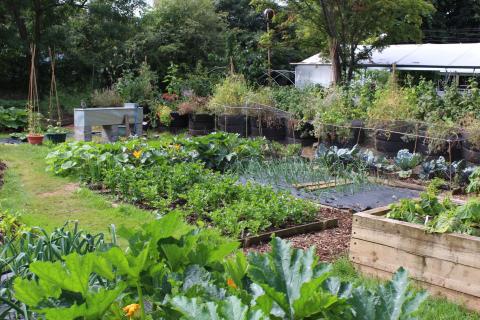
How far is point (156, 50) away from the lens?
1831 cm

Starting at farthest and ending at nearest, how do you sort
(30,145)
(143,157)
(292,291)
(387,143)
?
(30,145) < (387,143) < (143,157) < (292,291)

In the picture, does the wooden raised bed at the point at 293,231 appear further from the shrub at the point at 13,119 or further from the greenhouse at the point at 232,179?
the shrub at the point at 13,119

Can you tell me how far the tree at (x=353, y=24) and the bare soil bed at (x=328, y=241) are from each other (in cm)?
1035

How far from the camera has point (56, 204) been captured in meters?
6.06

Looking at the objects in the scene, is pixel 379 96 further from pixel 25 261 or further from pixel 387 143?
pixel 25 261

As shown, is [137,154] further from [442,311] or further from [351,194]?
[442,311]

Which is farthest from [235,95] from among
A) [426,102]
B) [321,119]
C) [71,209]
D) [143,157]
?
[71,209]

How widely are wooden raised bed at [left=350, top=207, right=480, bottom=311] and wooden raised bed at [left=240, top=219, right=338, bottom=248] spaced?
2.93 feet

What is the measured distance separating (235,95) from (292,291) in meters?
10.3

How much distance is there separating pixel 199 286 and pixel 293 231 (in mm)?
3695

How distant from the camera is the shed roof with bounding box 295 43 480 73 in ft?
59.9

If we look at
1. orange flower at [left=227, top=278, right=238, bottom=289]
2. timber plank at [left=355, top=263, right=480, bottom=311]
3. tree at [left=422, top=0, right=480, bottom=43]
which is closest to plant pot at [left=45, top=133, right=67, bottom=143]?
timber plank at [left=355, top=263, right=480, bottom=311]

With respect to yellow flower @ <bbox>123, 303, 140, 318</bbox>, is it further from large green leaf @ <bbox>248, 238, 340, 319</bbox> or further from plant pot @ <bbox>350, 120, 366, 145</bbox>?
plant pot @ <bbox>350, 120, 366, 145</bbox>

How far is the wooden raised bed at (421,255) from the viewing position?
3393 millimetres
